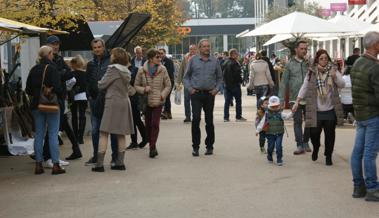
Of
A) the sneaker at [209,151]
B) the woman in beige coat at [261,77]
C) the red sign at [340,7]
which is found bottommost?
the sneaker at [209,151]

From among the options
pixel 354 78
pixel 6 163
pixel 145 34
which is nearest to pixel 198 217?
pixel 354 78

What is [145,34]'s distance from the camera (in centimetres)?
3188

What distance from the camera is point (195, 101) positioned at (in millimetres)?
11305

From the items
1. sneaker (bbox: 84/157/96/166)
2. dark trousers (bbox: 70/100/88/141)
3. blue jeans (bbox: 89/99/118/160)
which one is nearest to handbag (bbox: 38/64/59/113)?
blue jeans (bbox: 89/99/118/160)

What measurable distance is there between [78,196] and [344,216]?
2944mm

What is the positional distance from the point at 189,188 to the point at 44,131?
2.35 metres

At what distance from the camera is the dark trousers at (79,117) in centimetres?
1272

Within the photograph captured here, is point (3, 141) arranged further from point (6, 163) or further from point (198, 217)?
point (198, 217)

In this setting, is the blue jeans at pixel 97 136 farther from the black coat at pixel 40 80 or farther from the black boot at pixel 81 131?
the black boot at pixel 81 131

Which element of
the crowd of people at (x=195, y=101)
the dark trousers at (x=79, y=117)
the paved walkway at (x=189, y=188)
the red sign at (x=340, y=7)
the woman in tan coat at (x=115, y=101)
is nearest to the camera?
the paved walkway at (x=189, y=188)

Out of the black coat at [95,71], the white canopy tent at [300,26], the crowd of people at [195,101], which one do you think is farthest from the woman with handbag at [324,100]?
the white canopy tent at [300,26]

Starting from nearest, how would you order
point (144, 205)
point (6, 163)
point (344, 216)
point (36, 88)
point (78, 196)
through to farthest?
point (344, 216) → point (144, 205) → point (78, 196) → point (36, 88) → point (6, 163)

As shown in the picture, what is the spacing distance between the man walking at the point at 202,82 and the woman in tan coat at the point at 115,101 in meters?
1.63

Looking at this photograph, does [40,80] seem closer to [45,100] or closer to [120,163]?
[45,100]
